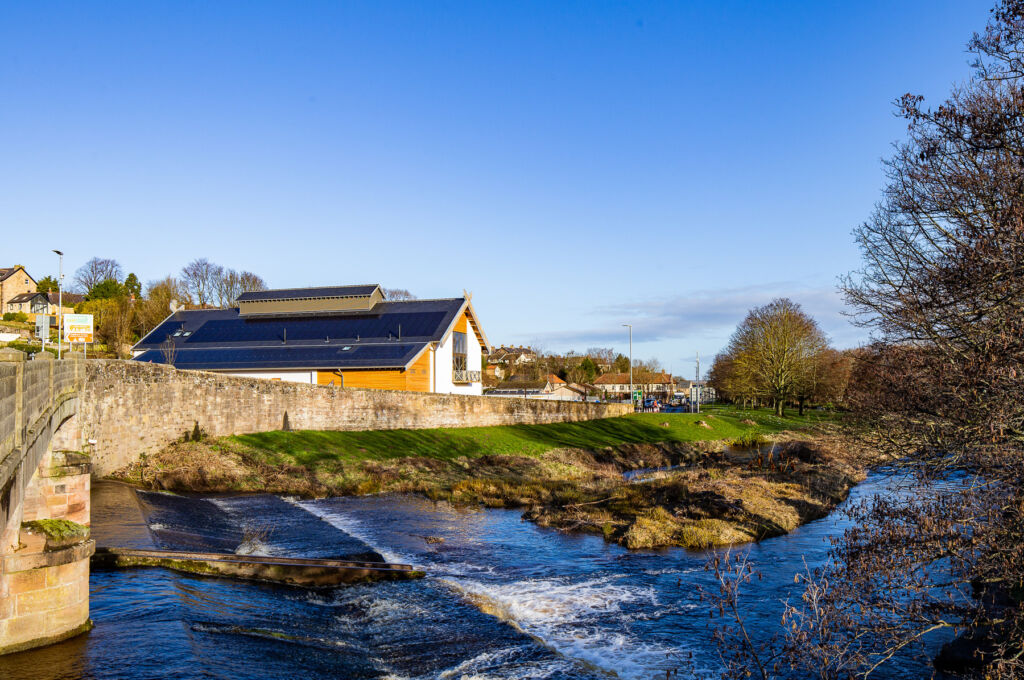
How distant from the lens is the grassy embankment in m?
21.0

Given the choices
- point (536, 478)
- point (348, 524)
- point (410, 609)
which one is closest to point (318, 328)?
point (536, 478)

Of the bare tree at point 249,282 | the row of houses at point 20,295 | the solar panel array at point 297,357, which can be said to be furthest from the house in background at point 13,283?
the solar panel array at point 297,357

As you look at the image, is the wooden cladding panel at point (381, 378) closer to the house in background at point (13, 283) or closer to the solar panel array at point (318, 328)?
the solar panel array at point (318, 328)

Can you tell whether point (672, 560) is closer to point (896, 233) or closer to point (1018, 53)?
point (896, 233)

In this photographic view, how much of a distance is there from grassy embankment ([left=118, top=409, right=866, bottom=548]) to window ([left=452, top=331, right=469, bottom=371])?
11425 millimetres

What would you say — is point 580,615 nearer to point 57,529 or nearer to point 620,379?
point 57,529

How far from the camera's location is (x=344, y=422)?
3491 cm

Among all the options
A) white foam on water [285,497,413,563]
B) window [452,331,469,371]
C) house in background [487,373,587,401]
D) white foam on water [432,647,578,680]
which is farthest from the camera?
house in background [487,373,587,401]

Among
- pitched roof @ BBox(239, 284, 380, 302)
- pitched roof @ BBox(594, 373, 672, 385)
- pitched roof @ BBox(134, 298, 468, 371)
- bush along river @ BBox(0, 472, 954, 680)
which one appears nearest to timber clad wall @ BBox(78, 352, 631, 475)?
bush along river @ BBox(0, 472, 954, 680)

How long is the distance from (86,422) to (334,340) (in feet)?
96.6

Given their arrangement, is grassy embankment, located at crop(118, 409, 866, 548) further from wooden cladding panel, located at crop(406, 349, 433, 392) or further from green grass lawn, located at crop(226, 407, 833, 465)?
wooden cladding panel, located at crop(406, 349, 433, 392)

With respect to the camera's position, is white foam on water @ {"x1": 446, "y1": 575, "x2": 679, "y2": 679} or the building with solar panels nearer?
white foam on water @ {"x1": 446, "y1": 575, "x2": 679, "y2": 679}

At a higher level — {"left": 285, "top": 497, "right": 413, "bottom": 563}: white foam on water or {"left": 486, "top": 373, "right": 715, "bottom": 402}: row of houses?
{"left": 486, "top": 373, "right": 715, "bottom": 402}: row of houses

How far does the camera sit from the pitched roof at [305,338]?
4747 centimetres
